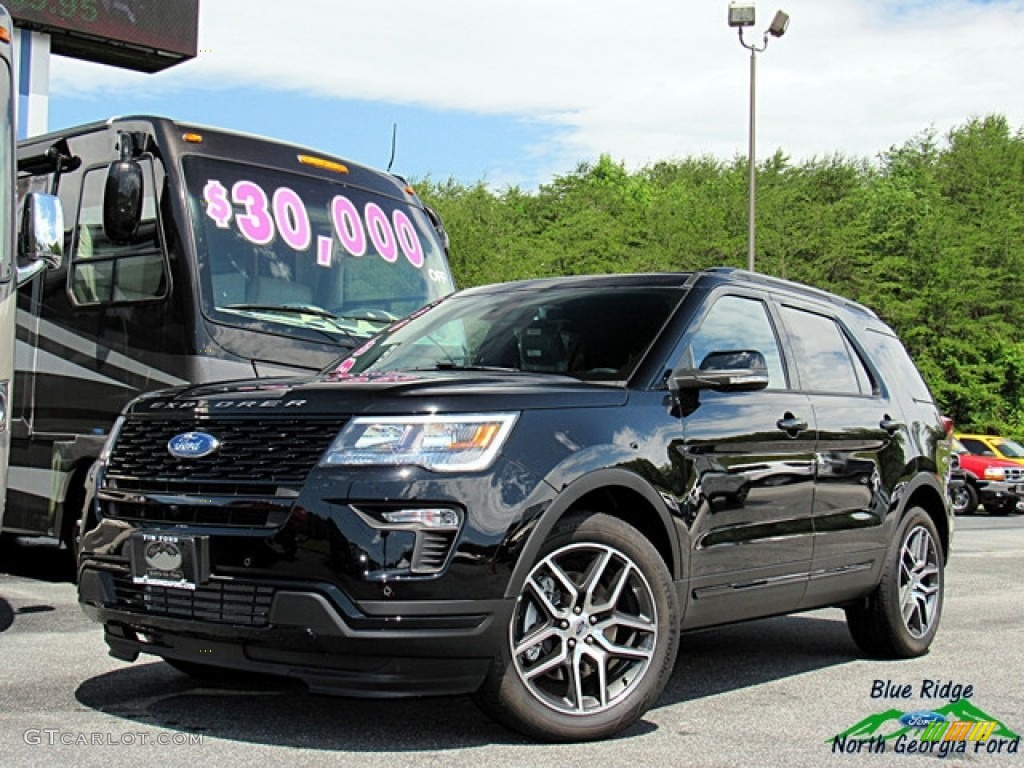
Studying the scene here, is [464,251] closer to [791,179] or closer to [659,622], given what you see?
[791,179]

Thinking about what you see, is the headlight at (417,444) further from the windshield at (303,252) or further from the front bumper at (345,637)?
the windshield at (303,252)

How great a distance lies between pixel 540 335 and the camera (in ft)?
18.5

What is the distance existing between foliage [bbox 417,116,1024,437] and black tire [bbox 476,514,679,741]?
36.9m

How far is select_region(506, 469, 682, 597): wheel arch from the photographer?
4.48 meters

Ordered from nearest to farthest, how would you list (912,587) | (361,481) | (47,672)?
(361,481)
(47,672)
(912,587)

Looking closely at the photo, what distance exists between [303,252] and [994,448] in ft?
77.9

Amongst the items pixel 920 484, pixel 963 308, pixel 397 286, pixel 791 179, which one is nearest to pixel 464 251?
pixel 791 179

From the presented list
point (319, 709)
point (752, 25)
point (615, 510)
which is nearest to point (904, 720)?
point (615, 510)

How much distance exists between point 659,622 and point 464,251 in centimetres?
4076

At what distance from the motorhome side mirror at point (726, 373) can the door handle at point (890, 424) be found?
5.08ft

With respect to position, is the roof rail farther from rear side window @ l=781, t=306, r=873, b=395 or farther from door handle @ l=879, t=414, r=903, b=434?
door handle @ l=879, t=414, r=903, b=434

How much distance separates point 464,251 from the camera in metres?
45.2

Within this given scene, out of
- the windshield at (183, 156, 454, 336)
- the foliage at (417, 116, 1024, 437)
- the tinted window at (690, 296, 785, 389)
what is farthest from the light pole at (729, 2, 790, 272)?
the tinted window at (690, 296, 785, 389)

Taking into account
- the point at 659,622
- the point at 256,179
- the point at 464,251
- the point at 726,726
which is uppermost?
the point at 464,251
